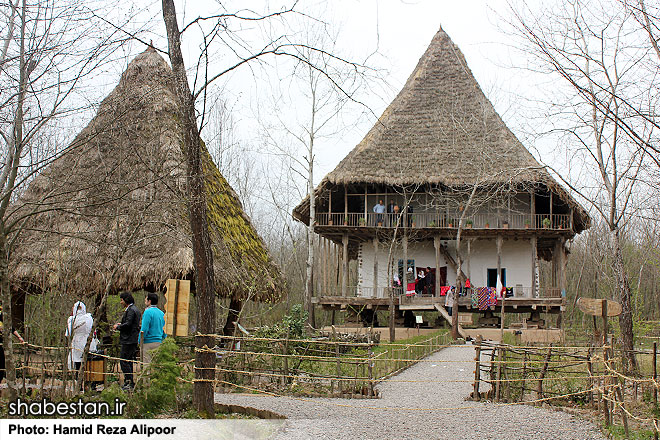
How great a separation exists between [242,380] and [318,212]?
52.9 feet

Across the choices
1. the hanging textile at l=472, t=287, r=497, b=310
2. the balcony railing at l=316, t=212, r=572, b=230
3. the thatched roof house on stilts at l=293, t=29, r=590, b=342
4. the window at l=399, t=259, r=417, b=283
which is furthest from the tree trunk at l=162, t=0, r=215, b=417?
the window at l=399, t=259, r=417, b=283

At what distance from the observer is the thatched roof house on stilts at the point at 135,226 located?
30.5 ft

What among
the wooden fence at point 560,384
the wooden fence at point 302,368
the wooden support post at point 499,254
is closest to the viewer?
the wooden fence at point 560,384

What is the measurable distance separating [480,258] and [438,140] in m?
5.00

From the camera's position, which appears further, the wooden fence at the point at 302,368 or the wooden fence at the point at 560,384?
the wooden fence at the point at 302,368

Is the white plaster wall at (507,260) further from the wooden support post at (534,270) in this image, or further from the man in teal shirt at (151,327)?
the man in teal shirt at (151,327)

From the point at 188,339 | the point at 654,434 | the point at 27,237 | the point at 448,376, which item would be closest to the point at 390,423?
the point at 654,434

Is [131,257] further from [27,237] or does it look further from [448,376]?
[448,376]

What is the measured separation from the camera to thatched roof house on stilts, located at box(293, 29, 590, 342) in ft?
78.9

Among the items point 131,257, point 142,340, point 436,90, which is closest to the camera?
point 142,340

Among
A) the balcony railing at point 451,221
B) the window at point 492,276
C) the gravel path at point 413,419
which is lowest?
the gravel path at point 413,419

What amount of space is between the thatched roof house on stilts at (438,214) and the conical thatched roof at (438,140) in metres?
0.05

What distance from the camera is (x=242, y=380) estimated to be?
1052 centimetres

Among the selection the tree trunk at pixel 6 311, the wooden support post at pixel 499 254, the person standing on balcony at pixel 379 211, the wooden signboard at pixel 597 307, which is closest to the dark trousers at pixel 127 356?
the tree trunk at pixel 6 311
